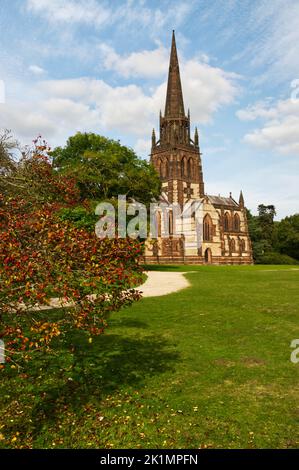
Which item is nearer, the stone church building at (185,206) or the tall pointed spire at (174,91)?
the stone church building at (185,206)

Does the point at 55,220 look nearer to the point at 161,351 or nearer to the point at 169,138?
the point at 161,351

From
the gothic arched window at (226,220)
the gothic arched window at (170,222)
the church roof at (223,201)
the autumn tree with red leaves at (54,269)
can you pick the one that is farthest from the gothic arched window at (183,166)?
the autumn tree with red leaves at (54,269)

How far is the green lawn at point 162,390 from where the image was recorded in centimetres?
591

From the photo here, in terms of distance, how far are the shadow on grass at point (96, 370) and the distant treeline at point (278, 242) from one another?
68126 mm

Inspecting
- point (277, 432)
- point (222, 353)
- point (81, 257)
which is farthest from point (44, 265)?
point (222, 353)

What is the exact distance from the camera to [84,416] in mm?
6578

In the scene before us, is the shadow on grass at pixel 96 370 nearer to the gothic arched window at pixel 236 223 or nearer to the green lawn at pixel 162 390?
the green lawn at pixel 162 390

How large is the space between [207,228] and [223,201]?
1441 centimetres

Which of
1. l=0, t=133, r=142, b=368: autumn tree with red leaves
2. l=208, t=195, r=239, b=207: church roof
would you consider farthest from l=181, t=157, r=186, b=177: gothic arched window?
l=0, t=133, r=142, b=368: autumn tree with red leaves

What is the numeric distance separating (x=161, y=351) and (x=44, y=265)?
567 cm

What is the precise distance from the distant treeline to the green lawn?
2626 inches

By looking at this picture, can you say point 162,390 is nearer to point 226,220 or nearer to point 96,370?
point 96,370

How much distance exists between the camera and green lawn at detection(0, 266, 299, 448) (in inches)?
233

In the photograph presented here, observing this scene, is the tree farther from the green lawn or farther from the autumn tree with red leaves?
the autumn tree with red leaves
